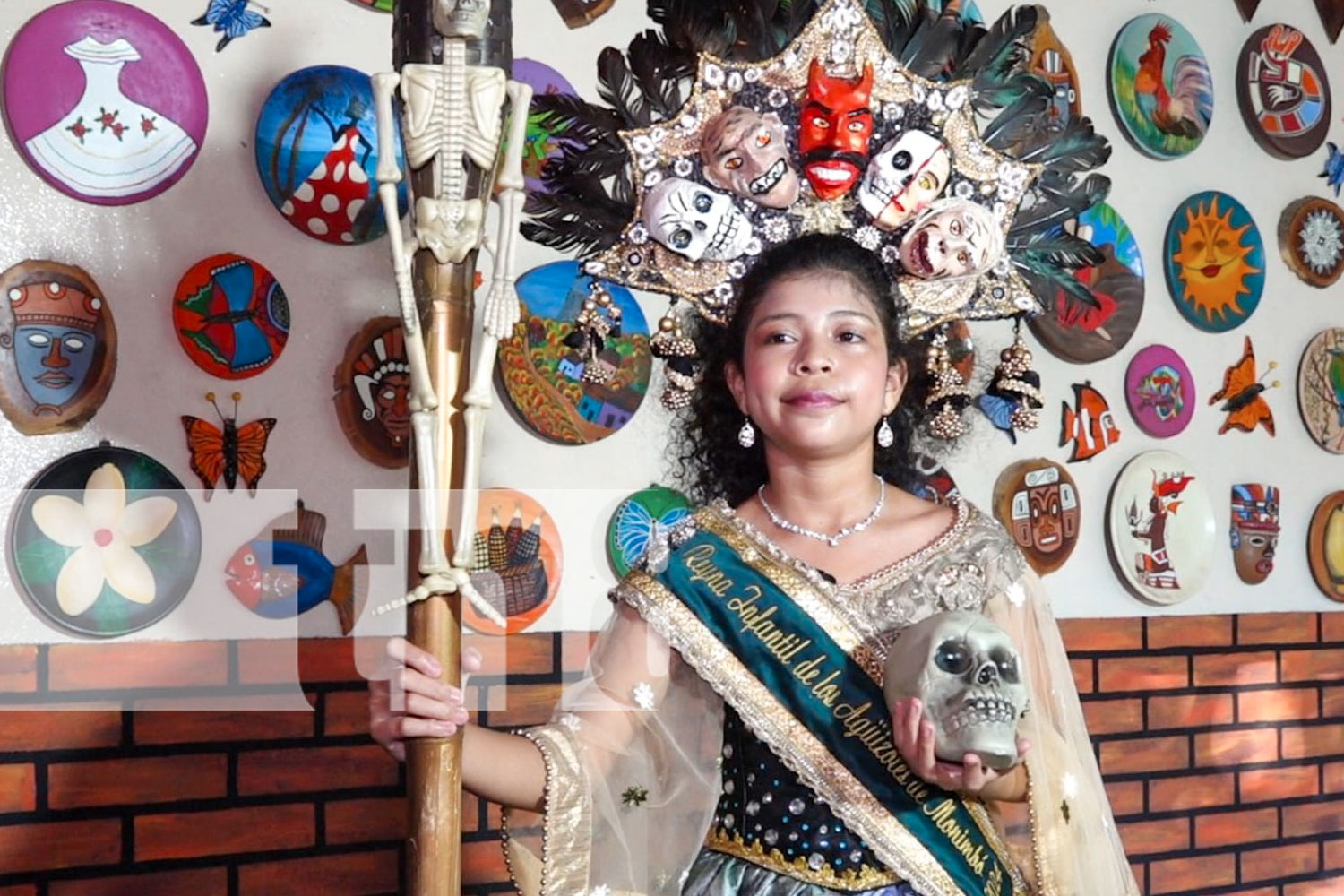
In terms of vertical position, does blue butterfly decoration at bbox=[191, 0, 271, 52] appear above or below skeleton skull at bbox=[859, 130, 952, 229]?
above

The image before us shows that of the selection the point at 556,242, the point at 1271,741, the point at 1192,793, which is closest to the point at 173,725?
the point at 556,242

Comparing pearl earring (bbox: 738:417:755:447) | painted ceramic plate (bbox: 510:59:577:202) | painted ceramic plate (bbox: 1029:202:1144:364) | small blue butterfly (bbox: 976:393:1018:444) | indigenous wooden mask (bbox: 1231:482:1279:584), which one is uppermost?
painted ceramic plate (bbox: 510:59:577:202)

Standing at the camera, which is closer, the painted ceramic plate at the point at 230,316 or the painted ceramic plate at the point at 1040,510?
the painted ceramic plate at the point at 230,316

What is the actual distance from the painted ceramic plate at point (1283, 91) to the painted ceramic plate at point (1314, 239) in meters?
0.12

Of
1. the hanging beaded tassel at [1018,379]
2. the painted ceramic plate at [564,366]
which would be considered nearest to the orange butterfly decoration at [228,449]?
the painted ceramic plate at [564,366]

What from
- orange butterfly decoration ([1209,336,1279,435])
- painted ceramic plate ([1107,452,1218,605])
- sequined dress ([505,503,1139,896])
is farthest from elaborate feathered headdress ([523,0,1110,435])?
orange butterfly decoration ([1209,336,1279,435])

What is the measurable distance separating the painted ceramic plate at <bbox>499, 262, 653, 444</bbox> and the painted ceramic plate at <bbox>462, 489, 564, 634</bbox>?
0.13 metres

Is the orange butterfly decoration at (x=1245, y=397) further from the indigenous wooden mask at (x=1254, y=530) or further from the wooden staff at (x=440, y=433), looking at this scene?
the wooden staff at (x=440, y=433)

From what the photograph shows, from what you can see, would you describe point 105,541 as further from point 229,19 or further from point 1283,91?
point 1283,91

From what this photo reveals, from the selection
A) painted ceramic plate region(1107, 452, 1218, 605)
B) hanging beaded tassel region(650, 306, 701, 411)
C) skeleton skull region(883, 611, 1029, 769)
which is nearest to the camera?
skeleton skull region(883, 611, 1029, 769)

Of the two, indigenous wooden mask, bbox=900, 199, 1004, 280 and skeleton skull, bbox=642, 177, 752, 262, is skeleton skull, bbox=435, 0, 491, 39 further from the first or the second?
indigenous wooden mask, bbox=900, 199, 1004, 280

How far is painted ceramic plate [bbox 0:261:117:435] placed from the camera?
186 centimetres

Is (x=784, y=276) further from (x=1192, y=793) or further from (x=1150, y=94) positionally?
(x=1192, y=793)

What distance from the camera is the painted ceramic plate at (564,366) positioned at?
2240 mm
